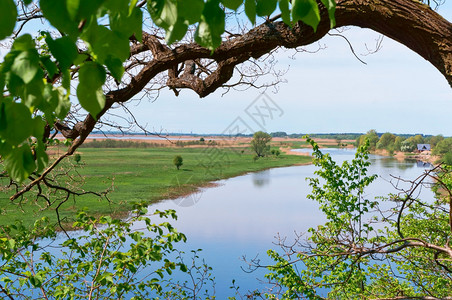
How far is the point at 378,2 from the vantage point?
234 centimetres

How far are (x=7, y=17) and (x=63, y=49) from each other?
96 millimetres

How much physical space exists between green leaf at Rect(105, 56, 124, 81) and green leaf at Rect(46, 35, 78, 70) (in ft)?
0.23

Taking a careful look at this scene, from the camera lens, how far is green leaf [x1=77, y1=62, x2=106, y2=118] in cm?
69

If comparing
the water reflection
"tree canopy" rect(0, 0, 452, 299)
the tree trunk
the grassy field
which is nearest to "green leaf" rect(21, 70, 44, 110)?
"tree canopy" rect(0, 0, 452, 299)

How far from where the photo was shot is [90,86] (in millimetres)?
690

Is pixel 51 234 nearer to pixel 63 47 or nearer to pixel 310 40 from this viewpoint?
pixel 310 40

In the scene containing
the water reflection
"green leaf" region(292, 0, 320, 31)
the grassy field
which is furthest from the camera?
the water reflection

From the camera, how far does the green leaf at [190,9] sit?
0.70 metres

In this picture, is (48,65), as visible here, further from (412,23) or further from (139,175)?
(139,175)

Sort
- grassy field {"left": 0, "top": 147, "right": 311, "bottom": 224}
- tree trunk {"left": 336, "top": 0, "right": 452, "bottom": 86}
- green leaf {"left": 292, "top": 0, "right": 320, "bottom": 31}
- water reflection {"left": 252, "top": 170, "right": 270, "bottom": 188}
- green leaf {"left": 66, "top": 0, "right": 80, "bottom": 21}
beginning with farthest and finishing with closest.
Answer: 1. water reflection {"left": 252, "top": 170, "right": 270, "bottom": 188}
2. grassy field {"left": 0, "top": 147, "right": 311, "bottom": 224}
3. tree trunk {"left": 336, "top": 0, "right": 452, "bottom": 86}
4. green leaf {"left": 292, "top": 0, "right": 320, "bottom": 31}
5. green leaf {"left": 66, "top": 0, "right": 80, "bottom": 21}

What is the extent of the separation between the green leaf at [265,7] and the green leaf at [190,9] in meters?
0.19

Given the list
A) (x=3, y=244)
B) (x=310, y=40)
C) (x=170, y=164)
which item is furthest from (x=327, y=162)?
(x=170, y=164)

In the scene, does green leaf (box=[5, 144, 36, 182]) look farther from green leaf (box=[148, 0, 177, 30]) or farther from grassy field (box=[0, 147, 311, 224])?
grassy field (box=[0, 147, 311, 224])

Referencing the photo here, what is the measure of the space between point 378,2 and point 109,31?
81.9 inches
